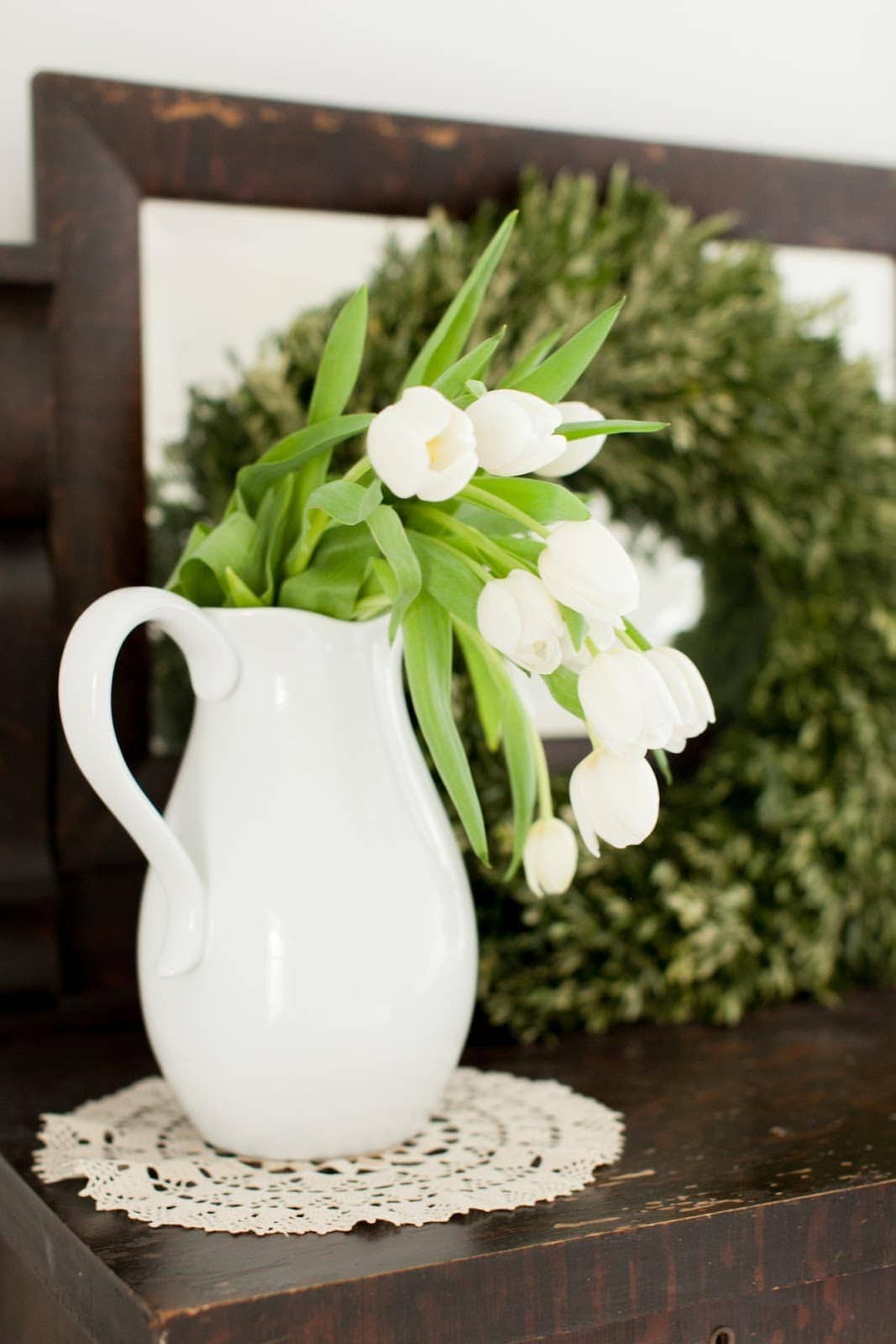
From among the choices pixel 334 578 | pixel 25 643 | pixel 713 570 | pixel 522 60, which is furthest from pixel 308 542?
pixel 522 60

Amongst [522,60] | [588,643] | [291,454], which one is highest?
[522,60]

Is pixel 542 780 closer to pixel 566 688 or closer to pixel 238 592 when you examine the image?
pixel 566 688

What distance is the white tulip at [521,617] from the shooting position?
2.00ft

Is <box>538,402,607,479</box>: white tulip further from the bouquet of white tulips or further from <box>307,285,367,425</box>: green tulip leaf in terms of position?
<box>307,285,367,425</box>: green tulip leaf

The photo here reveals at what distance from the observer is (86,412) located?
0.98 m

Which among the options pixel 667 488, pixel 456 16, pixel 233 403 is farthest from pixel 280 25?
pixel 667 488

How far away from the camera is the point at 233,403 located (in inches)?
39.2

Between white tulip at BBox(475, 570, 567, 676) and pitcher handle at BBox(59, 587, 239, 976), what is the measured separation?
0.16 meters

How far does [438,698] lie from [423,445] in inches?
5.3

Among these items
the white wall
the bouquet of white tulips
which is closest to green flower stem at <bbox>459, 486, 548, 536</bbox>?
the bouquet of white tulips

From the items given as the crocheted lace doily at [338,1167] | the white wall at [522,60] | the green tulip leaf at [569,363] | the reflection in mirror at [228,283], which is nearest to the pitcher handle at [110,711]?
the crocheted lace doily at [338,1167]

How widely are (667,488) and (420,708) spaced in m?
0.49

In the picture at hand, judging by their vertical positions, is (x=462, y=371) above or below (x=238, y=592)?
above

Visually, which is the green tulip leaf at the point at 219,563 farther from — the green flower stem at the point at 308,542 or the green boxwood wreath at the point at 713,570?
the green boxwood wreath at the point at 713,570
